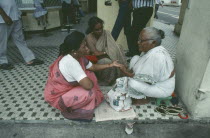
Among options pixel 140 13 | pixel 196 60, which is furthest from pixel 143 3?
pixel 196 60

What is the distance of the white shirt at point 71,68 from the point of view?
212 cm

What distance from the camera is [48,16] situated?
264 inches

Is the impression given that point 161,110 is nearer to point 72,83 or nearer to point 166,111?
point 166,111

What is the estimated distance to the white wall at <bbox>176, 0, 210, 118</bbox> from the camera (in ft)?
7.11

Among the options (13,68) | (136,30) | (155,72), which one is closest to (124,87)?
(155,72)

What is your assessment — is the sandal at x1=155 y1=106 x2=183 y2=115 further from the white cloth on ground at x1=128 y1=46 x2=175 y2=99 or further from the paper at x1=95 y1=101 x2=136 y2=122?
the paper at x1=95 y1=101 x2=136 y2=122

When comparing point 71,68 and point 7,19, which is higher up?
point 7,19

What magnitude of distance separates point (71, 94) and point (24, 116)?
0.75 meters

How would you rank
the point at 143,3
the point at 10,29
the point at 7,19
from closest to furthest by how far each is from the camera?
the point at 7,19 → the point at 143,3 → the point at 10,29

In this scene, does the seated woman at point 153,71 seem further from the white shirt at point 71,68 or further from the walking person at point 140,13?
the walking person at point 140,13

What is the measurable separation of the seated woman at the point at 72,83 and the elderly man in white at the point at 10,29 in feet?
6.09

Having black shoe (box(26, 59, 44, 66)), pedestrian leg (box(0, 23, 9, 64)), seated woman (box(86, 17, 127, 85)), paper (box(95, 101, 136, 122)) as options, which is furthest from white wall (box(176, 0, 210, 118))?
pedestrian leg (box(0, 23, 9, 64))

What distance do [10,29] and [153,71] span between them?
9.54ft

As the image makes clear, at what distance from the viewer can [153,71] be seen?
2383 mm
